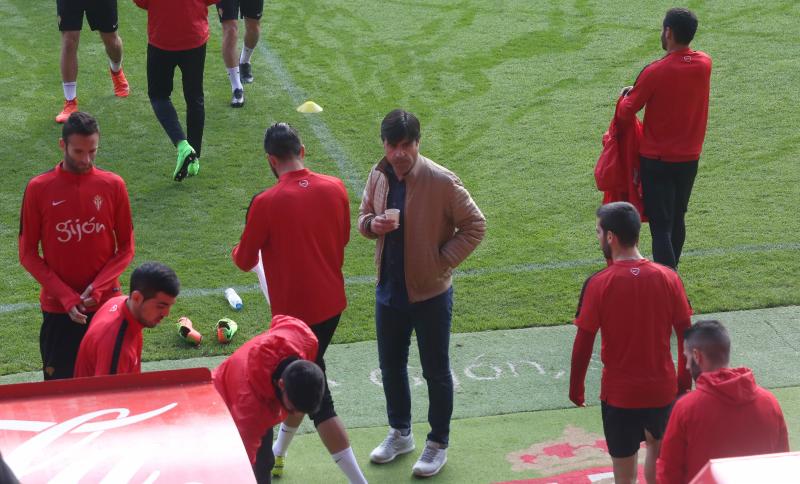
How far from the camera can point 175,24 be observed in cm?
902

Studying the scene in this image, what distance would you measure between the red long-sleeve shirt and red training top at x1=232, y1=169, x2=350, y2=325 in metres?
0.63

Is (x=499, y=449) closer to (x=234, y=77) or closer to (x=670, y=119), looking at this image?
(x=670, y=119)

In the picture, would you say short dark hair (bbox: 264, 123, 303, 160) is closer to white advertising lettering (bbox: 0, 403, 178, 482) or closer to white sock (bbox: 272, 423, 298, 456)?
white sock (bbox: 272, 423, 298, 456)

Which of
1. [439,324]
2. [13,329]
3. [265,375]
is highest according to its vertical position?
[265,375]

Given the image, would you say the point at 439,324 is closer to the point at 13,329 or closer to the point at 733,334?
the point at 733,334

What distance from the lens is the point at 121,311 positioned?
4531 mm

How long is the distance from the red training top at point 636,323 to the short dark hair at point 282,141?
1469mm

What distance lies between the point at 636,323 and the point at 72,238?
2.55m

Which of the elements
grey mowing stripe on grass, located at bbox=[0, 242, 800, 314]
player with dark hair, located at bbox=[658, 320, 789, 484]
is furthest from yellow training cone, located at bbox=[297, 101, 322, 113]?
player with dark hair, located at bbox=[658, 320, 789, 484]

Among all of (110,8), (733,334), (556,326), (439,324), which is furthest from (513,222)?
(110,8)

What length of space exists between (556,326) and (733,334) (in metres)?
1.05

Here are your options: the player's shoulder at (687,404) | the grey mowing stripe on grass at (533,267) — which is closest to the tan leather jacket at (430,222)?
the player's shoulder at (687,404)

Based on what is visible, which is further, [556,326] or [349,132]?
[349,132]

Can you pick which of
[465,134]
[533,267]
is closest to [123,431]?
[533,267]
